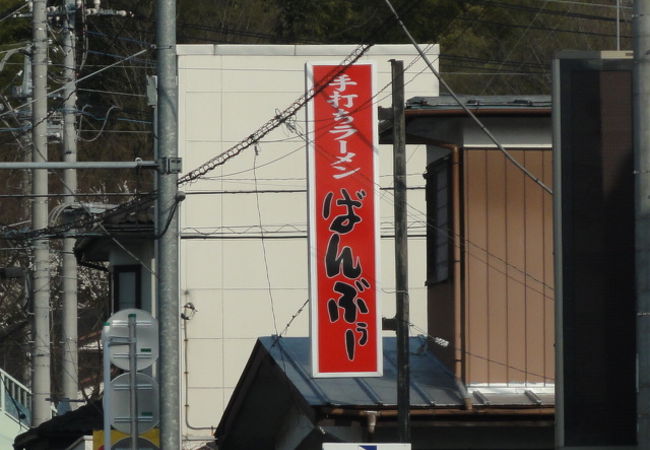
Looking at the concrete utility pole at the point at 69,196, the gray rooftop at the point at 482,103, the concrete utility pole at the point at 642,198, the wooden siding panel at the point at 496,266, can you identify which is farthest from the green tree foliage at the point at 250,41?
the concrete utility pole at the point at 642,198

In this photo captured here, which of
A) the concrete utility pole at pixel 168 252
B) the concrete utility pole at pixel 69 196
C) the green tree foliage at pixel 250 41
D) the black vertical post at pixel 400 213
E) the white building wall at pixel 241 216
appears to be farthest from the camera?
the green tree foliage at pixel 250 41

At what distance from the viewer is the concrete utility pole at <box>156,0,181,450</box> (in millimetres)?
12258

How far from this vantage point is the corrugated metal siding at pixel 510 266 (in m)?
14.1

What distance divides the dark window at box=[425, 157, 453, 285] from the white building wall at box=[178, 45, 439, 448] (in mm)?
10506

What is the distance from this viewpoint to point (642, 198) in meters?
8.95

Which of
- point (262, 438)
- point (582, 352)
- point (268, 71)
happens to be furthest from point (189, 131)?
point (582, 352)

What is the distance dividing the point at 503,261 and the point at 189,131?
1345cm

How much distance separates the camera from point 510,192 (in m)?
14.3

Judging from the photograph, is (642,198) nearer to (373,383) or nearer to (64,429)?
(373,383)

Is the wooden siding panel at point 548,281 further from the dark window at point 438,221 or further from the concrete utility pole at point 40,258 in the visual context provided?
the concrete utility pole at point 40,258

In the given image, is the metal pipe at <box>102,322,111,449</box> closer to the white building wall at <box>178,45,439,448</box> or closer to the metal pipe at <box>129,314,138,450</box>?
the metal pipe at <box>129,314,138,450</box>

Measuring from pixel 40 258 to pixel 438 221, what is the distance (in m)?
9.49

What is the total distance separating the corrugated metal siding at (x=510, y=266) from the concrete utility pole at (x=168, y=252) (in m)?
3.54

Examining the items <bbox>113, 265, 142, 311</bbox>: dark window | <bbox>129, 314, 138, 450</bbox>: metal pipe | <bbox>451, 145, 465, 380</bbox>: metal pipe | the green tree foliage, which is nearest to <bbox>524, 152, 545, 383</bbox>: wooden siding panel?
<bbox>451, 145, 465, 380</bbox>: metal pipe
